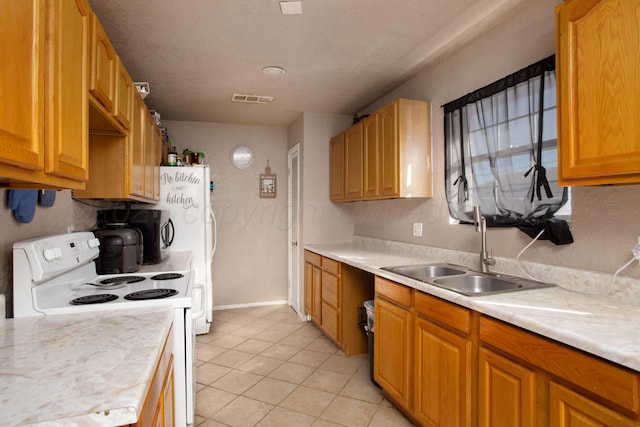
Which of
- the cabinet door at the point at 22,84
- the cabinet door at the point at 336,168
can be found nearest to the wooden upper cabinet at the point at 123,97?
the cabinet door at the point at 22,84

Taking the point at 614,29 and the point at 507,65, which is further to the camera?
the point at 507,65

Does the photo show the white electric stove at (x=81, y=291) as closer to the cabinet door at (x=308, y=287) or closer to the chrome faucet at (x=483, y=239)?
the chrome faucet at (x=483, y=239)

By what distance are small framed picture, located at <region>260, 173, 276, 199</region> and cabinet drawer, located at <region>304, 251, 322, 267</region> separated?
1134 millimetres

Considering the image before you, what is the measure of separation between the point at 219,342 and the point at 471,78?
313cm

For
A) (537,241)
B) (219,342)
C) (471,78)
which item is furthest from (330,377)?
(471,78)

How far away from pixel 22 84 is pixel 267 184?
384 centimetres

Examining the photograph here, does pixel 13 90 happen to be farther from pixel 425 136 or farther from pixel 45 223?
pixel 425 136

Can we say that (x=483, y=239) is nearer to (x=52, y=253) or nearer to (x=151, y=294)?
(x=151, y=294)

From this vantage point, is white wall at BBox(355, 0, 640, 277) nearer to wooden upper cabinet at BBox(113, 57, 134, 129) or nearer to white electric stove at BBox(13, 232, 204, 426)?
white electric stove at BBox(13, 232, 204, 426)

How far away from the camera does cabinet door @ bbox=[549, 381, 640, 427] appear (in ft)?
3.32

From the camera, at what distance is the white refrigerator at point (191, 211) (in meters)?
3.56

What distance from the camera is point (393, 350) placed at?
86.4 inches

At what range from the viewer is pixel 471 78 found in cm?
242

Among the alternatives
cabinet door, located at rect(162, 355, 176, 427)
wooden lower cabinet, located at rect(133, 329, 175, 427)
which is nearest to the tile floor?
cabinet door, located at rect(162, 355, 176, 427)
